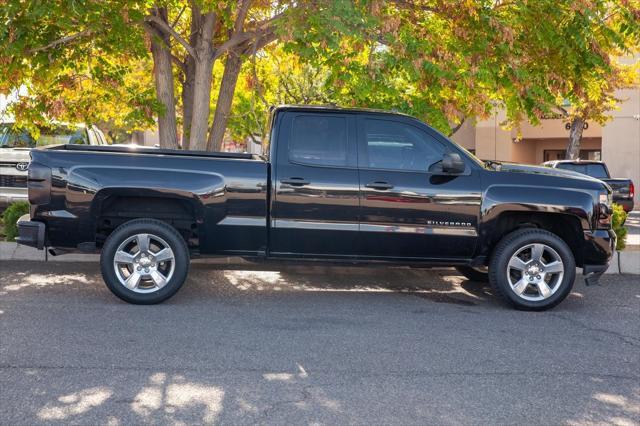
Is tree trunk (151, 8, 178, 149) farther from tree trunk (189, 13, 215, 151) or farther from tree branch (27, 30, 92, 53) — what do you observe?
tree branch (27, 30, 92, 53)

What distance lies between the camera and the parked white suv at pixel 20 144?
12156 millimetres

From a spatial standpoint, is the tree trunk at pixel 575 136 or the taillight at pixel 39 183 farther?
the tree trunk at pixel 575 136

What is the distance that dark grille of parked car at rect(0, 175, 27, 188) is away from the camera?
1219 cm

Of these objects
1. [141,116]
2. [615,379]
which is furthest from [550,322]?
[141,116]

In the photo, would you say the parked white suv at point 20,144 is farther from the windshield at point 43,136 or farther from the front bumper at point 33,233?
the front bumper at point 33,233

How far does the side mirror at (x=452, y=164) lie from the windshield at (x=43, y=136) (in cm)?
826

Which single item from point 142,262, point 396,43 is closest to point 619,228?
point 396,43

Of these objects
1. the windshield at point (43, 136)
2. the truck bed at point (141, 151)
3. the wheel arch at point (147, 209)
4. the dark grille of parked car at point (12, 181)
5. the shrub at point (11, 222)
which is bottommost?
the shrub at point (11, 222)

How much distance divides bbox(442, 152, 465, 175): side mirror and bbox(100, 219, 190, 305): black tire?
2630 mm

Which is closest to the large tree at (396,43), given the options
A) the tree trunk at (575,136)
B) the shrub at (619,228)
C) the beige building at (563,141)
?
the shrub at (619,228)

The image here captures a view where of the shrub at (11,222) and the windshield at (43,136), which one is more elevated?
the windshield at (43,136)

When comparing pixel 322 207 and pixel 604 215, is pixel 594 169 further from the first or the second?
pixel 322 207

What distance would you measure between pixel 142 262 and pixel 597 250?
4556mm

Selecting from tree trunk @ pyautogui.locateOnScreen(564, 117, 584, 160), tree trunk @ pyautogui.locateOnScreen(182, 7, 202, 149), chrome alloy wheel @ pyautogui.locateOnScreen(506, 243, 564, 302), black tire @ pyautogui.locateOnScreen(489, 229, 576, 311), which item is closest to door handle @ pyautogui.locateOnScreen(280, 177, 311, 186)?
black tire @ pyautogui.locateOnScreen(489, 229, 576, 311)
